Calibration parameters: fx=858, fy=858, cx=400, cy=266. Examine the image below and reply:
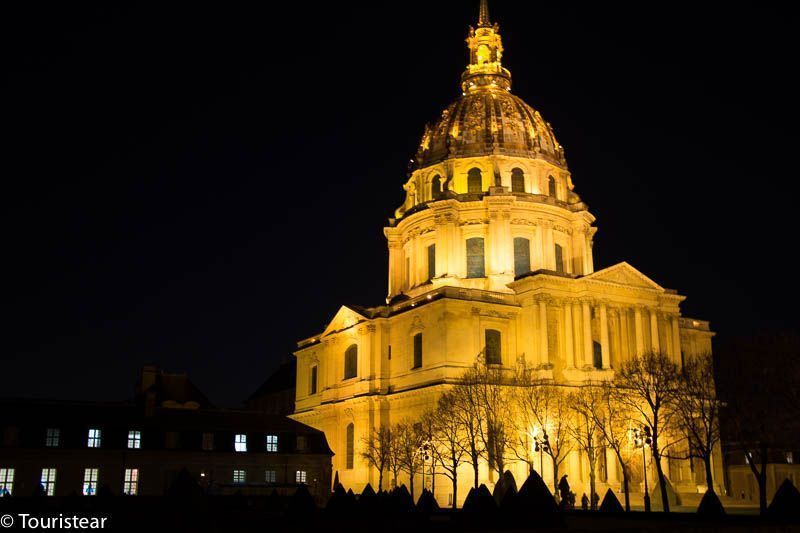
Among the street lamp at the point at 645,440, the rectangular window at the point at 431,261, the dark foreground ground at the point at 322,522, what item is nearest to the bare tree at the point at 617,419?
the street lamp at the point at 645,440

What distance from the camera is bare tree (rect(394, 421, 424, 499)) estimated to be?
198 feet

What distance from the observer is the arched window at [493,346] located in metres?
67.4

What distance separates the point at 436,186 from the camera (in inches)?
3307

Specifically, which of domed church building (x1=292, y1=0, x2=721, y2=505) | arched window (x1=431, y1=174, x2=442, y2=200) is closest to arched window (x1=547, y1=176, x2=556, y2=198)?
domed church building (x1=292, y1=0, x2=721, y2=505)

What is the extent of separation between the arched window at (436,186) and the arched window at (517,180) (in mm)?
7100

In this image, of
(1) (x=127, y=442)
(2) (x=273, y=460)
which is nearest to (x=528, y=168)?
(2) (x=273, y=460)

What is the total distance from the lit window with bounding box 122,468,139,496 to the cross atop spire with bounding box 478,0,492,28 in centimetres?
6128

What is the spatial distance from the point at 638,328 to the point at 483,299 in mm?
12865

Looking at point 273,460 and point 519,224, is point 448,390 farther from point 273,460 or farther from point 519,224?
point 519,224

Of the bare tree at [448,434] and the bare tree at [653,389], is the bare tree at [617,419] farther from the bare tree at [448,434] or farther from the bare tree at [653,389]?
the bare tree at [448,434]

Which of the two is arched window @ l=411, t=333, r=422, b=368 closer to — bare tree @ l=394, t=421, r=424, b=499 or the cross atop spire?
bare tree @ l=394, t=421, r=424, b=499

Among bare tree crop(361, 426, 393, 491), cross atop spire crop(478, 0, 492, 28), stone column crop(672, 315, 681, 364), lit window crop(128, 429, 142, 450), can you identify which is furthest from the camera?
cross atop spire crop(478, 0, 492, 28)

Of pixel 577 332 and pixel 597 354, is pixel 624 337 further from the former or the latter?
pixel 577 332

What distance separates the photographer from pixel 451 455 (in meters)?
59.7
